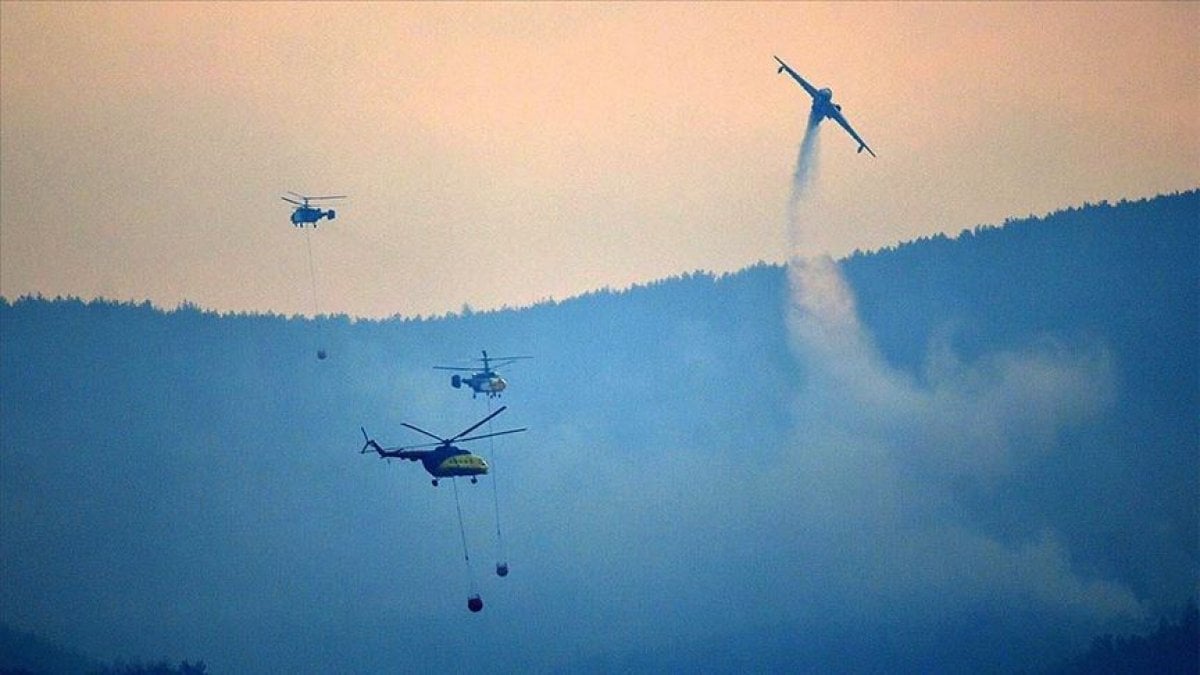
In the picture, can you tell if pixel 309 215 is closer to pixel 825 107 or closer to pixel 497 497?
pixel 825 107

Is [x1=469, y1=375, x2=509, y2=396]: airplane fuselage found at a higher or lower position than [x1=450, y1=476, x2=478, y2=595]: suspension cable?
higher

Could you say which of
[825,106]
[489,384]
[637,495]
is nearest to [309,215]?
[489,384]

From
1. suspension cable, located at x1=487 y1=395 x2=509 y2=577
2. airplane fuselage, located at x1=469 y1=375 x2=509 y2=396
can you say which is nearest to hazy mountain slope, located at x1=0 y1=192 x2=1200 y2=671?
suspension cable, located at x1=487 y1=395 x2=509 y2=577

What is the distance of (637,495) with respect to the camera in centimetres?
13425

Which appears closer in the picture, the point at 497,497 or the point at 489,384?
the point at 489,384

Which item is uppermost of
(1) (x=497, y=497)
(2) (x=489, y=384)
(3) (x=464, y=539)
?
(2) (x=489, y=384)

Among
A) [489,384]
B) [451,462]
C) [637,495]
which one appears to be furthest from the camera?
[637,495]

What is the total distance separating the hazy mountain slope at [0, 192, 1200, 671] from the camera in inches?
4916

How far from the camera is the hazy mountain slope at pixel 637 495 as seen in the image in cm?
12488

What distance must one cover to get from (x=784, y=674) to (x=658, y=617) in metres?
14.4

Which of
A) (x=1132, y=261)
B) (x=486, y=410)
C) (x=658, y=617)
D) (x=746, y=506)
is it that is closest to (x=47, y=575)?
(x=486, y=410)

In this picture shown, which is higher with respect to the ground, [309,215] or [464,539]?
[309,215]

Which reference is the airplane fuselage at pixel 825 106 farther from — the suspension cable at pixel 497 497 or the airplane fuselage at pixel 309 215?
the suspension cable at pixel 497 497

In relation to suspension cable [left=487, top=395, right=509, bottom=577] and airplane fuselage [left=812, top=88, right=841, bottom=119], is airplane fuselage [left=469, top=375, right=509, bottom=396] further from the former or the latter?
suspension cable [left=487, top=395, right=509, bottom=577]
